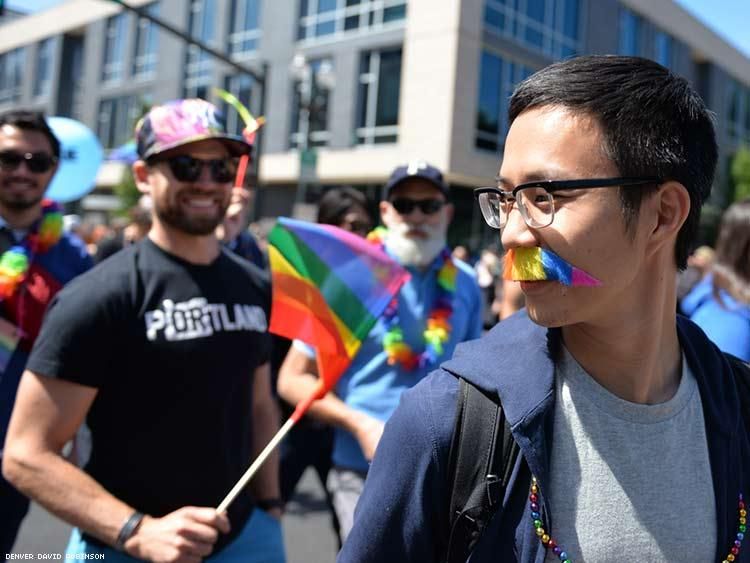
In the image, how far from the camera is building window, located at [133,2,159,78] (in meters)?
27.3

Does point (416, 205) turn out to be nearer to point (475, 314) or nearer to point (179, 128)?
point (475, 314)

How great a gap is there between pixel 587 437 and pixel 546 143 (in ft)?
1.85

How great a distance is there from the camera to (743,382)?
1.57 metres

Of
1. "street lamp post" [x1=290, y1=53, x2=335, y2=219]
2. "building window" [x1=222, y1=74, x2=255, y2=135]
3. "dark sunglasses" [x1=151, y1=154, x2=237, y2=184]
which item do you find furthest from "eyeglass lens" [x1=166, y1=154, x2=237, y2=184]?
"building window" [x1=222, y1=74, x2=255, y2=135]

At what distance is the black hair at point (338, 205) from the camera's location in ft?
14.9

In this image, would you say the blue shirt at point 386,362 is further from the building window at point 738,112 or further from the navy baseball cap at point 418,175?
the building window at point 738,112

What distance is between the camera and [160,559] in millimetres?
1938

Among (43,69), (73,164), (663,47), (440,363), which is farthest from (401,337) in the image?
(43,69)

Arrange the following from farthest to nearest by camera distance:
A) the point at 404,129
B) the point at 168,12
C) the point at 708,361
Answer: the point at 168,12
the point at 404,129
the point at 708,361

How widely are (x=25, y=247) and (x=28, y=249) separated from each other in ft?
0.06

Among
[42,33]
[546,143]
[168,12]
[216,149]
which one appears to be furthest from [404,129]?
[42,33]

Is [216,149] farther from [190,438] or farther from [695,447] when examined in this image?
[695,447]

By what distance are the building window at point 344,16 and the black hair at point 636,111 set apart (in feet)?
63.1

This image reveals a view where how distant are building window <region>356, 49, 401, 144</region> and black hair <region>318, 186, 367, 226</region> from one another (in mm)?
15126
